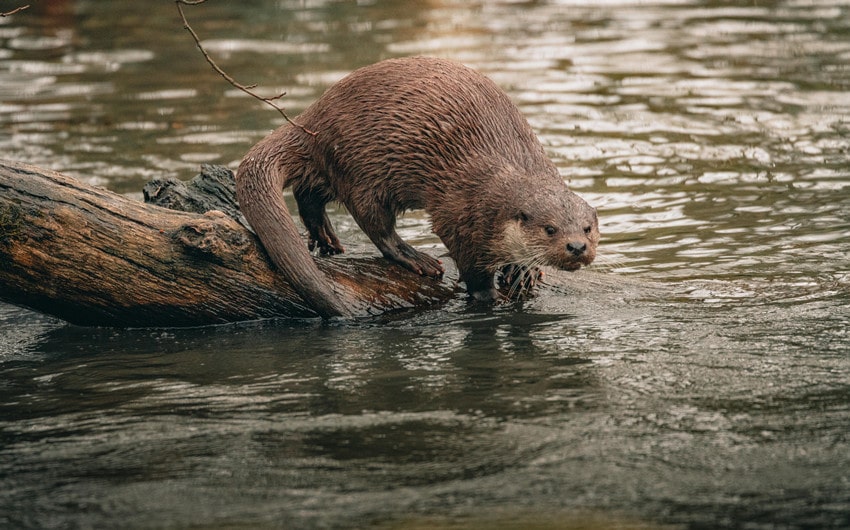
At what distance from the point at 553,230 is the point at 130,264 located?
1534mm

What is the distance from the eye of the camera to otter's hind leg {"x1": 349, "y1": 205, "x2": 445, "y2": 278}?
4.88 m

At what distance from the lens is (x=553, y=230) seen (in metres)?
4.41

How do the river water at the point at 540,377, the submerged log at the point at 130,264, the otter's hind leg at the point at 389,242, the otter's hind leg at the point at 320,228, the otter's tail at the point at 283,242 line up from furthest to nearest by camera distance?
the otter's hind leg at the point at 320,228 → the otter's hind leg at the point at 389,242 → the otter's tail at the point at 283,242 → the submerged log at the point at 130,264 → the river water at the point at 540,377

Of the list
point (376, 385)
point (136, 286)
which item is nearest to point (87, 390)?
point (136, 286)

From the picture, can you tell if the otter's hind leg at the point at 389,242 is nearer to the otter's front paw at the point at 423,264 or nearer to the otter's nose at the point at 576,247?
the otter's front paw at the point at 423,264

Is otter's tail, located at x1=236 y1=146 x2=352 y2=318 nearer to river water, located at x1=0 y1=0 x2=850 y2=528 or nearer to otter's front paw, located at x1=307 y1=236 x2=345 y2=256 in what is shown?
river water, located at x1=0 y1=0 x2=850 y2=528

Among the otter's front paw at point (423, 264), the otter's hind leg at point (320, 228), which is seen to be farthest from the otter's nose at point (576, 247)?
the otter's hind leg at point (320, 228)

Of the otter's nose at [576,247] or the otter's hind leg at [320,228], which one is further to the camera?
the otter's hind leg at [320,228]

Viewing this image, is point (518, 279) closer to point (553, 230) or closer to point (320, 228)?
point (553, 230)

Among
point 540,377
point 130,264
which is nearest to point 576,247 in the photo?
point 540,377

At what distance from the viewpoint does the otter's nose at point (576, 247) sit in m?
4.35

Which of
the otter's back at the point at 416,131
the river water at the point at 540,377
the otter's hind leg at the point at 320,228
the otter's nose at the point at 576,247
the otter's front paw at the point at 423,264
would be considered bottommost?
the river water at the point at 540,377

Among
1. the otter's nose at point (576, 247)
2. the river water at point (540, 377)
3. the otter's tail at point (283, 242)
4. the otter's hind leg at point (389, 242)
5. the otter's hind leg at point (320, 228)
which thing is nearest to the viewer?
the river water at point (540, 377)

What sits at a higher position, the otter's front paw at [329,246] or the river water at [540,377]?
the otter's front paw at [329,246]
